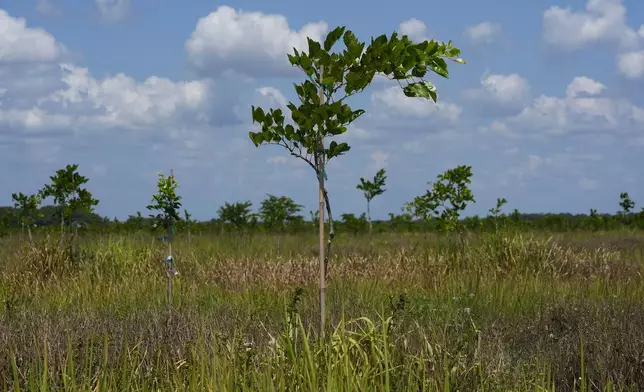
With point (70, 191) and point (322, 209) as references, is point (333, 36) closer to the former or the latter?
point (322, 209)

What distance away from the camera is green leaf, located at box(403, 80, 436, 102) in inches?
164

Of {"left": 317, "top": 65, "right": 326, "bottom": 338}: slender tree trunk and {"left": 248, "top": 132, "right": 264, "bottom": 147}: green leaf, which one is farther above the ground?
{"left": 248, "top": 132, "right": 264, "bottom": 147}: green leaf

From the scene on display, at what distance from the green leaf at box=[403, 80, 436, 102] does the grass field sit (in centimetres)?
132

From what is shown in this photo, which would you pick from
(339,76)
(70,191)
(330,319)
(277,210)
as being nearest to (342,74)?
(339,76)

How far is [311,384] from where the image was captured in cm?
359

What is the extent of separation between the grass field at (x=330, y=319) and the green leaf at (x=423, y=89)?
1.32m

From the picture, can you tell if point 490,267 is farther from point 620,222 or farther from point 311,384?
point 620,222

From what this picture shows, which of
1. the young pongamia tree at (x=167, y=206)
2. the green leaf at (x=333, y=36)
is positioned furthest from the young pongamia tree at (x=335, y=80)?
the young pongamia tree at (x=167, y=206)

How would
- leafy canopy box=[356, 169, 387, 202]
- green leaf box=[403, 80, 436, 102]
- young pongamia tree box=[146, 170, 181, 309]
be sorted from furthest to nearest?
leafy canopy box=[356, 169, 387, 202] < young pongamia tree box=[146, 170, 181, 309] < green leaf box=[403, 80, 436, 102]

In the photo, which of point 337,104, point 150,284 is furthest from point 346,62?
point 150,284

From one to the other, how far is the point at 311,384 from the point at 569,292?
634cm

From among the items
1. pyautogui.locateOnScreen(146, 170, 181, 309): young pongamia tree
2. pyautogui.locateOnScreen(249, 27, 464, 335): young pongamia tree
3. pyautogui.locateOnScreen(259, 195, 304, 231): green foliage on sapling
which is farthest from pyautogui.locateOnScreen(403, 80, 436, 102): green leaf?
pyautogui.locateOnScreen(259, 195, 304, 231): green foliage on sapling

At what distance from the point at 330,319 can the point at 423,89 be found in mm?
1873

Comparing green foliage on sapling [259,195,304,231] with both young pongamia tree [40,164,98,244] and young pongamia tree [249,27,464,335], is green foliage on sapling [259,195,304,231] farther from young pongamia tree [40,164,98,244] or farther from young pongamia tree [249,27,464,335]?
young pongamia tree [249,27,464,335]
